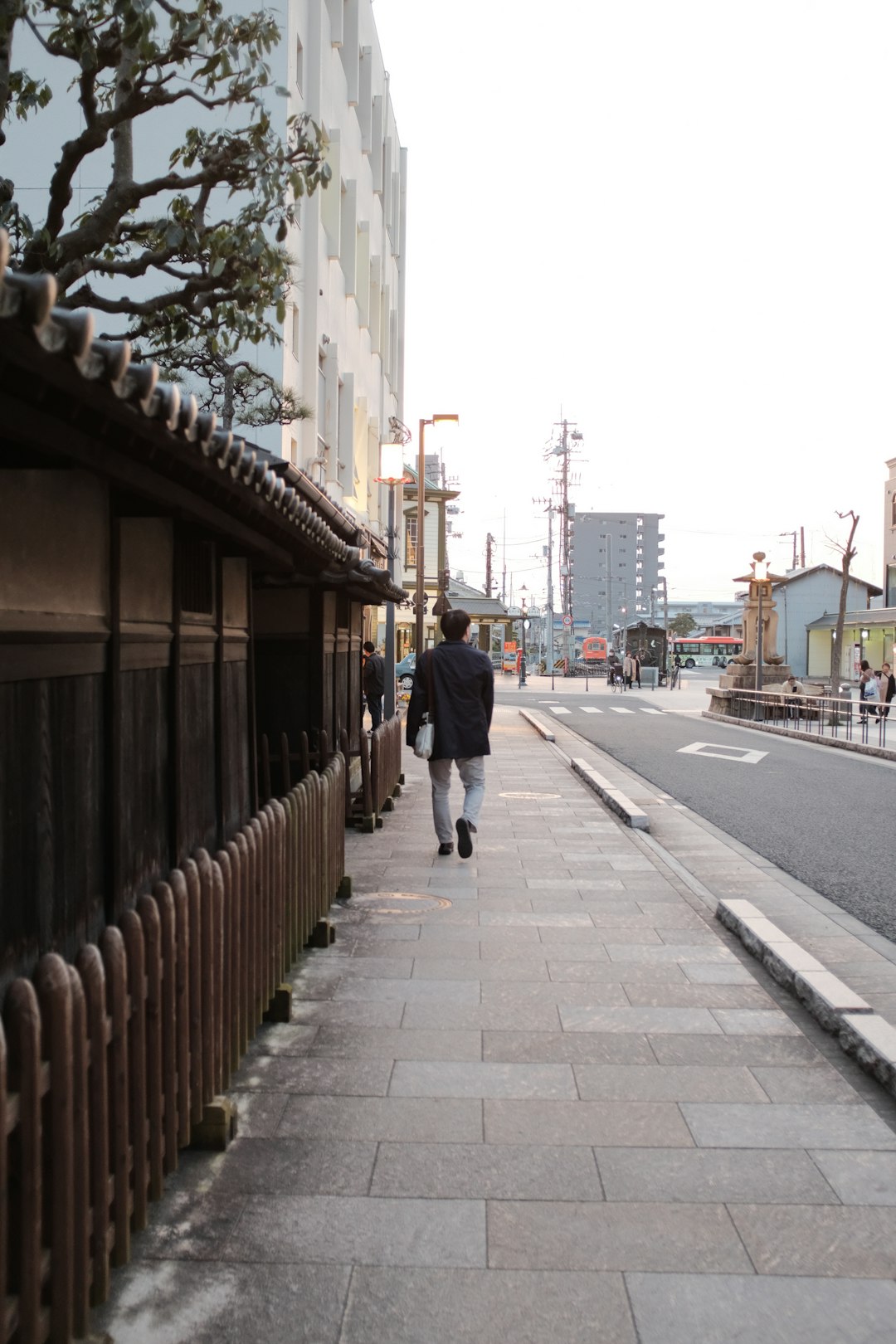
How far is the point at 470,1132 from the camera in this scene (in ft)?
14.0

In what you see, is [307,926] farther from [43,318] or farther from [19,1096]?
[43,318]

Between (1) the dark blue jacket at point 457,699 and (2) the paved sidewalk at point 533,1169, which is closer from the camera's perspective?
(2) the paved sidewalk at point 533,1169

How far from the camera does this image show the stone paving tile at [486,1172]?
149 inches

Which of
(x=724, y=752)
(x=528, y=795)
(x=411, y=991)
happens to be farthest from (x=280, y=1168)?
(x=724, y=752)

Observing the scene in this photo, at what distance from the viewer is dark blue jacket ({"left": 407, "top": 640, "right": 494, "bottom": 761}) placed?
960 centimetres

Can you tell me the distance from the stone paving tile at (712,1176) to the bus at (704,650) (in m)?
89.0

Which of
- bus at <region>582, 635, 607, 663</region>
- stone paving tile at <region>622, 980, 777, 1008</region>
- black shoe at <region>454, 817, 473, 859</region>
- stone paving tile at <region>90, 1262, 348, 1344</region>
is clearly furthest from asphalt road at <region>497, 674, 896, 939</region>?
bus at <region>582, 635, 607, 663</region>

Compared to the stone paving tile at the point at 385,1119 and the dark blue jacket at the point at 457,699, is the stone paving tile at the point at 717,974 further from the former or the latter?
the dark blue jacket at the point at 457,699

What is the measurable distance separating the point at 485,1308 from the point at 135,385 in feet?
8.64

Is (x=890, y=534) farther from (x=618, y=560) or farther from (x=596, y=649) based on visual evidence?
(x=618, y=560)

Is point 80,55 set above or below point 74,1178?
above

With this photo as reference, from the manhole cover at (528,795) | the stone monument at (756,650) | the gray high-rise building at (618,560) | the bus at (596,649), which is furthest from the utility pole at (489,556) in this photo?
the manhole cover at (528,795)

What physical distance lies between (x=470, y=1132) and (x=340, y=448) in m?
21.1

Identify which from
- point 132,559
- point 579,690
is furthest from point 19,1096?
point 579,690
